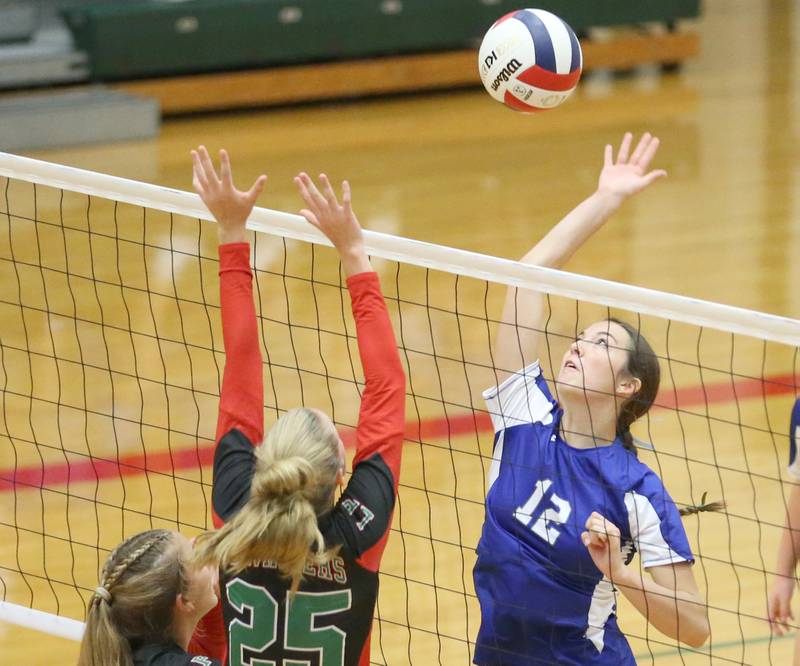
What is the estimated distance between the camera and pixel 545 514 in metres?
3.09

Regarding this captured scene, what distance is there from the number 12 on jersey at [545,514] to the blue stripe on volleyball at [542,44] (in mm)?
1816

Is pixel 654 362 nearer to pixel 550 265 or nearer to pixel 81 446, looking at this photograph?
pixel 550 265

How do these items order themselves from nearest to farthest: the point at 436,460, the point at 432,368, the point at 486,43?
1. the point at 486,43
2. the point at 436,460
3. the point at 432,368

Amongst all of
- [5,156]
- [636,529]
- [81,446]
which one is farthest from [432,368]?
[636,529]

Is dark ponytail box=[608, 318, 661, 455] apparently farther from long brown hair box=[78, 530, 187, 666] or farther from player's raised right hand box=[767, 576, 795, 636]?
long brown hair box=[78, 530, 187, 666]

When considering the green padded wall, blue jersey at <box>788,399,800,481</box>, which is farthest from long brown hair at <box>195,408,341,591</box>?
the green padded wall

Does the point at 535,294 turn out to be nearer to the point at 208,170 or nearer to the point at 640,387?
the point at 640,387

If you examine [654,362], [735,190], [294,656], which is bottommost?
[735,190]

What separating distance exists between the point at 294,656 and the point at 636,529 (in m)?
0.84

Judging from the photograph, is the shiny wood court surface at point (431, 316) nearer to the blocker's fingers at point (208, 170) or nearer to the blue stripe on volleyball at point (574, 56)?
the blue stripe on volleyball at point (574, 56)

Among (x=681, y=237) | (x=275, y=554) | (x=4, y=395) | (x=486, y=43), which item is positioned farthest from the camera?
(x=681, y=237)

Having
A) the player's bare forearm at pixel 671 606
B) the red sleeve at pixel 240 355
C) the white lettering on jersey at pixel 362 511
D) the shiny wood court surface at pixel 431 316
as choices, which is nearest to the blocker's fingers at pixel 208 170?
the red sleeve at pixel 240 355

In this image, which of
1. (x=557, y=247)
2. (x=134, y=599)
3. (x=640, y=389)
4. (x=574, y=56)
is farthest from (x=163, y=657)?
(x=574, y=56)

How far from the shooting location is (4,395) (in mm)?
6266
